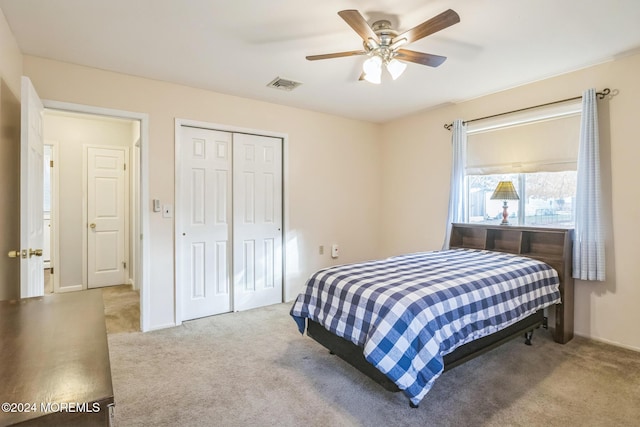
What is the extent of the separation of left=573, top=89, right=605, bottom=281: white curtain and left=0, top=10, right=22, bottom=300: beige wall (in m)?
4.35

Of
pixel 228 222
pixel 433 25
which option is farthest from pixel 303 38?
pixel 228 222

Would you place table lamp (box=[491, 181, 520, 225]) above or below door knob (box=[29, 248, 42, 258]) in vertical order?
above

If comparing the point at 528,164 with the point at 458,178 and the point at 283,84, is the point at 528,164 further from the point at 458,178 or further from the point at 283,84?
the point at 283,84

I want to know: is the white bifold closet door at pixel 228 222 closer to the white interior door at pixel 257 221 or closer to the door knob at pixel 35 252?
the white interior door at pixel 257 221

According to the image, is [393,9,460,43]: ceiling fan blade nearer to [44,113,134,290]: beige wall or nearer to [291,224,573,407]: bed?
[291,224,573,407]: bed

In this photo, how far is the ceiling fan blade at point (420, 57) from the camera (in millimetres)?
2154

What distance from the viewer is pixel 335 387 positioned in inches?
85.6

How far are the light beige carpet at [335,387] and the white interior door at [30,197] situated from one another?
34.6 inches

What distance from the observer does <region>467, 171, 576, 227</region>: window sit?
3.10m

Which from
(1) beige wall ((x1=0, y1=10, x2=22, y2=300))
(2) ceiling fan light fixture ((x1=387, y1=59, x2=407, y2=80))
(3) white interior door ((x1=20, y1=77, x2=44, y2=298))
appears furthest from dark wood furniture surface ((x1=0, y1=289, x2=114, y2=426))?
(2) ceiling fan light fixture ((x1=387, y1=59, x2=407, y2=80))

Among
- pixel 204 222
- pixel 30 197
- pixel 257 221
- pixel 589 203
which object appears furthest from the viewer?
pixel 257 221

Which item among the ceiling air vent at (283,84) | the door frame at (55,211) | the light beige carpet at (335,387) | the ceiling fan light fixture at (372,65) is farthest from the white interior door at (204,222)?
the door frame at (55,211)

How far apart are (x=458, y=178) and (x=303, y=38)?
236 centimetres

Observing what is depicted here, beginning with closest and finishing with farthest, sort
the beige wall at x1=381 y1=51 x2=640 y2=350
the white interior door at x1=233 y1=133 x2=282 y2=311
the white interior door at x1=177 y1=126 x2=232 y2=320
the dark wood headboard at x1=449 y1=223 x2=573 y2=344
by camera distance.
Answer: the beige wall at x1=381 y1=51 x2=640 y2=350 < the dark wood headboard at x1=449 y1=223 x2=573 y2=344 < the white interior door at x1=177 y1=126 x2=232 y2=320 < the white interior door at x1=233 y1=133 x2=282 y2=311
